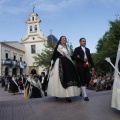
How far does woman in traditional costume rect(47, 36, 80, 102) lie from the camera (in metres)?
7.02

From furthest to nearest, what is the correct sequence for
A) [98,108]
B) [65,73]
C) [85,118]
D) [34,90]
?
1. [34,90]
2. [65,73]
3. [98,108]
4. [85,118]

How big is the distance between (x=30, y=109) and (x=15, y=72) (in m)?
53.4

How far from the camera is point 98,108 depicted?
604 cm

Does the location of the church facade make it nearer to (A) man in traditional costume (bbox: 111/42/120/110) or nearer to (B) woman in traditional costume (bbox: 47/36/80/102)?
(B) woman in traditional costume (bbox: 47/36/80/102)

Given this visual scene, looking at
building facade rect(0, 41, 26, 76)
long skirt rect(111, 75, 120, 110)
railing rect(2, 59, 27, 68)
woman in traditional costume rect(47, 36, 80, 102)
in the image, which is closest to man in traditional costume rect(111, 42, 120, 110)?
long skirt rect(111, 75, 120, 110)

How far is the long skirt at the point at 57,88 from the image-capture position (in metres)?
7.02

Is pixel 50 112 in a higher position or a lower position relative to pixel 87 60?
lower

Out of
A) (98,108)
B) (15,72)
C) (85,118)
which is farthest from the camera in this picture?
(15,72)

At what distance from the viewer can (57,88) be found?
23.3 ft

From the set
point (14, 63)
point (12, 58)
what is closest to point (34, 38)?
point (12, 58)

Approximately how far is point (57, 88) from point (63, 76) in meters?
0.36

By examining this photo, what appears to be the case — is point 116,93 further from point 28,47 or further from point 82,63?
point 28,47

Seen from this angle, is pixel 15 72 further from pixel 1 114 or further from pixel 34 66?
pixel 1 114

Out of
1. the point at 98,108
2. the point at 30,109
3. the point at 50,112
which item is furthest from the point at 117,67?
the point at 30,109
